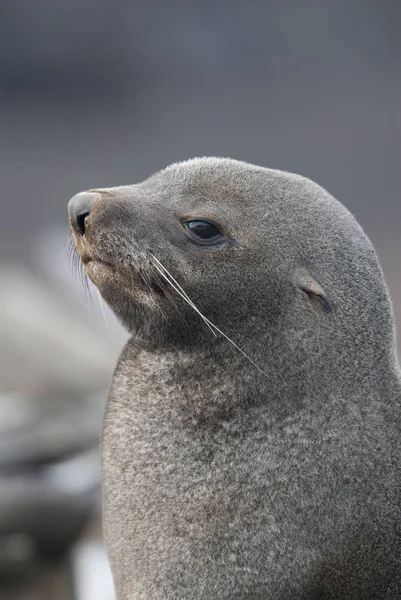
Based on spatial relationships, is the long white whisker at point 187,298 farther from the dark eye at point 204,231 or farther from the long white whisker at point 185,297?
the dark eye at point 204,231

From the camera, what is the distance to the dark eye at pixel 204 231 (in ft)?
10.3

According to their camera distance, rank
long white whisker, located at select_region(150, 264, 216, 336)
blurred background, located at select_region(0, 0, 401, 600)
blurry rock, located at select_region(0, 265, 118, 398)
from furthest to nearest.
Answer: blurred background, located at select_region(0, 0, 401, 600), blurry rock, located at select_region(0, 265, 118, 398), long white whisker, located at select_region(150, 264, 216, 336)

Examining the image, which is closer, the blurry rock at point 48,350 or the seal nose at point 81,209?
the seal nose at point 81,209

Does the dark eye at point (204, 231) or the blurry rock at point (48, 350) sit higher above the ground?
the blurry rock at point (48, 350)

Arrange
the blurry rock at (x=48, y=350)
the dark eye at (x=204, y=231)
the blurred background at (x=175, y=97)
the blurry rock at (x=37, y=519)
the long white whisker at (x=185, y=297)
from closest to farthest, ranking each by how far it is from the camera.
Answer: the long white whisker at (x=185, y=297)
the dark eye at (x=204, y=231)
the blurry rock at (x=37, y=519)
the blurry rock at (x=48, y=350)
the blurred background at (x=175, y=97)

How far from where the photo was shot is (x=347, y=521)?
302cm

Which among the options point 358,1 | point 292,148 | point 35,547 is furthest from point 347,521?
point 358,1

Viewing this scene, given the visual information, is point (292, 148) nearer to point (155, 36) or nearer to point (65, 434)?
point (155, 36)

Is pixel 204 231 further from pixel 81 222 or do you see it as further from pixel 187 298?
pixel 81 222

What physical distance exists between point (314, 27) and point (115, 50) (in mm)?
4429

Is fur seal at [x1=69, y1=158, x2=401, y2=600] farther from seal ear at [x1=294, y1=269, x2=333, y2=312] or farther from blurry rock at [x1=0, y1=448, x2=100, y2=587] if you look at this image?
blurry rock at [x1=0, y1=448, x2=100, y2=587]

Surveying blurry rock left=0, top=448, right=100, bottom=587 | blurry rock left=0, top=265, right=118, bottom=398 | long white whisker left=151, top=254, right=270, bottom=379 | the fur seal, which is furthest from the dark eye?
blurry rock left=0, top=265, right=118, bottom=398

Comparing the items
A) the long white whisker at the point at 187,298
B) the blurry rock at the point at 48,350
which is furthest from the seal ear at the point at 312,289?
the blurry rock at the point at 48,350

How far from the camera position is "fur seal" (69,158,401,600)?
9.95ft
